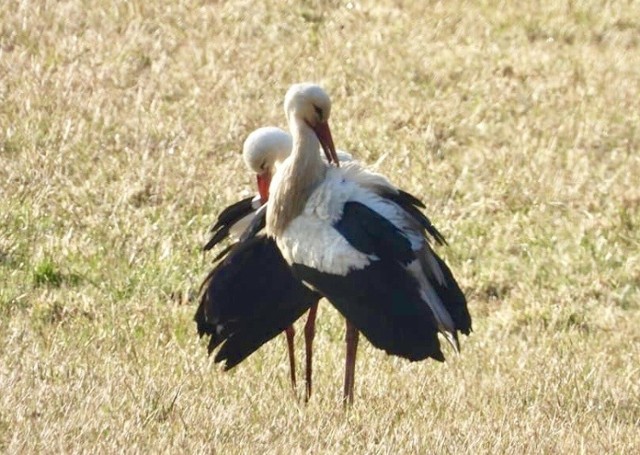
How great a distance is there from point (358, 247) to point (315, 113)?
80cm

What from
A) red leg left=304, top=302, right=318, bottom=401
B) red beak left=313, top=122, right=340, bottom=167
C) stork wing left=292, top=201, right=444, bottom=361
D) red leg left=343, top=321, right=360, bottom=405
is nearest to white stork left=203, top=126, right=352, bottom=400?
red leg left=304, top=302, right=318, bottom=401

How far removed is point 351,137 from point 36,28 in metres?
2.90

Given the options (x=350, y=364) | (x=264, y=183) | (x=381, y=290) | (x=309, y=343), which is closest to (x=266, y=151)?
(x=264, y=183)

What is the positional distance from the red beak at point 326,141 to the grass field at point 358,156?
979mm

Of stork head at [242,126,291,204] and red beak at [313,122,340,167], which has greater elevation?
red beak at [313,122,340,167]

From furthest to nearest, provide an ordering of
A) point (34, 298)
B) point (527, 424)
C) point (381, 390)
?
point (34, 298) → point (381, 390) → point (527, 424)

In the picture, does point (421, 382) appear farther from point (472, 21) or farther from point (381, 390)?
point (472, 21)

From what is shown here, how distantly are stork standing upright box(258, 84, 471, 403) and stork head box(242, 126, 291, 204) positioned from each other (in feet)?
2.53

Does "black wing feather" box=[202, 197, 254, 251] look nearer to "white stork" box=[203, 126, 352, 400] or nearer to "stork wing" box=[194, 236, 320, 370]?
"white stork" box=[203, 126, 352, 400]

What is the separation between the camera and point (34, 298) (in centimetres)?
837

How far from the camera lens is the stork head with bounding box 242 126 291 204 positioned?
780 cm

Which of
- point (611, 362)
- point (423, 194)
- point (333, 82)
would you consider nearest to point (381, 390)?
point (611, 362)

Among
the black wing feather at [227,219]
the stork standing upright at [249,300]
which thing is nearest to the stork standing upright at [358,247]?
the stork standing upright at [249,300]

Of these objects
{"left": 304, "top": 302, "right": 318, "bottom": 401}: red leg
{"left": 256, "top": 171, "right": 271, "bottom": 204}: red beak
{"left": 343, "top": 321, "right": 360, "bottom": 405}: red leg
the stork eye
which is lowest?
{"left": 304, "top": 302, "right": 318, "bottom": 401}: red leg
